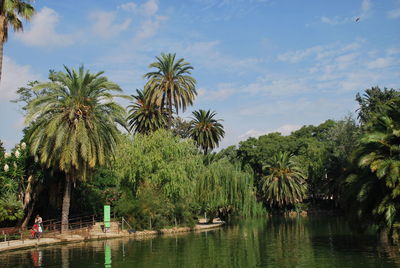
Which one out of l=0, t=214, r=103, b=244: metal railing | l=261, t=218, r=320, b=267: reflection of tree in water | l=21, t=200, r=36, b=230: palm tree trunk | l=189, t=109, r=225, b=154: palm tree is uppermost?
l=189, t=109, r=225, b=154: palm tree

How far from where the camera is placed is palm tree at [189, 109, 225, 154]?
66.4 metres

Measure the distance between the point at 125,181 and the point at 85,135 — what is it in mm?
10259

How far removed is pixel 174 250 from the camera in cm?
2530

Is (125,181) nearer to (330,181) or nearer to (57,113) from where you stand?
(57,113)

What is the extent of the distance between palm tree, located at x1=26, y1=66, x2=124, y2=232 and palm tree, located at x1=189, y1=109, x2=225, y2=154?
105 ft

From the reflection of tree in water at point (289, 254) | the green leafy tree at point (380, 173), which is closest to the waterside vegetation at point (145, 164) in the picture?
the green leafy tree at point (380, 173)

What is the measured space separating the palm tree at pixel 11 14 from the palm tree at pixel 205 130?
130 feet

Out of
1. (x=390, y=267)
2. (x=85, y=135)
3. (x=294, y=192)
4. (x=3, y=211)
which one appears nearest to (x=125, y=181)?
(x=85, y=135)

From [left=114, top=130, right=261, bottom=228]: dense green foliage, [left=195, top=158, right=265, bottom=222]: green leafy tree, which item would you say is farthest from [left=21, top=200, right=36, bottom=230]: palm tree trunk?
[left=195, top=158, right=265, bottom=222]: green leafy tree

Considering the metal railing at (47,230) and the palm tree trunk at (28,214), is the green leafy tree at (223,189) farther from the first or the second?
the palm tree trunk at (28,214)

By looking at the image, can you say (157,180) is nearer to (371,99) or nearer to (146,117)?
(146,117)

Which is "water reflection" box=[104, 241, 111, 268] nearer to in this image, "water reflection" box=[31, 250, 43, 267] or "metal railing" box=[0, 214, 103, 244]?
"water reflection" box=[31, 250, 43, 267]

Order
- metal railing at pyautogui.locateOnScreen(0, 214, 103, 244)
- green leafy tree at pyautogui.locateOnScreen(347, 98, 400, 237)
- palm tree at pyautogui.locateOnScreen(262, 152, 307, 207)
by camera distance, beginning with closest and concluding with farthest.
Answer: green leafy tree at pyautogui.locateOnScreen(347, 98, 400, 237) → metal railing at pyautogui.locateOnScreen(0, 214, 103, 244) → palm tree at pyautogui.locateOnScreen(262, 152, 307, 207)

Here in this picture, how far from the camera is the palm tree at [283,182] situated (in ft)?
216
